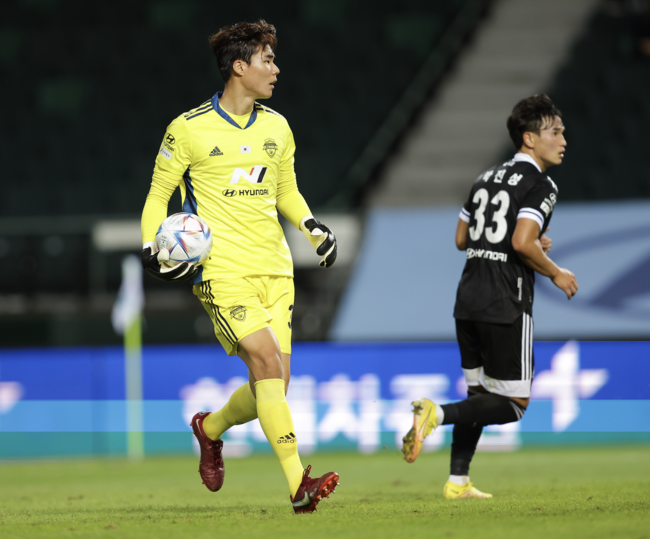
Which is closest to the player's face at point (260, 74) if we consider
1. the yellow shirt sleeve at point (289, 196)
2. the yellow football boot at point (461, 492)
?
the yellow shirt sleeve at point (289, 196)

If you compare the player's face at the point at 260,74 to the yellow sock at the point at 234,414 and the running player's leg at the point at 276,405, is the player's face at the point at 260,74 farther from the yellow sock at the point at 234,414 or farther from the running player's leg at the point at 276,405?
the yellow sock at the point at 234,414

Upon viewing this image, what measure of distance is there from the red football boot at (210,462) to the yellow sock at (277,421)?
2.33ft

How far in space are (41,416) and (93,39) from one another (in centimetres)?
822

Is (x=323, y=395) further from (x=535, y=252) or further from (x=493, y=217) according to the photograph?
(x=535, y=252)

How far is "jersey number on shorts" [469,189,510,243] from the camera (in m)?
5.15

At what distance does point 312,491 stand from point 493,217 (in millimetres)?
1934

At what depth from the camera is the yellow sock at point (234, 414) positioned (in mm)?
4801

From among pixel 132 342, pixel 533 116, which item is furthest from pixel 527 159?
pixel 132 342

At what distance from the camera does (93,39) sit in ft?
52.4

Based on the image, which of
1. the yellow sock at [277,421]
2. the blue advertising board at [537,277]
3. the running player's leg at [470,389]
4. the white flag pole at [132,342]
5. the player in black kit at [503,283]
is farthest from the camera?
the blue advertising board at [537,277]

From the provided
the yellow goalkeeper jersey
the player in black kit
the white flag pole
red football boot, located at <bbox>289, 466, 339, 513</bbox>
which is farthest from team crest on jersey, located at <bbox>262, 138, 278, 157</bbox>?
the white flag pole

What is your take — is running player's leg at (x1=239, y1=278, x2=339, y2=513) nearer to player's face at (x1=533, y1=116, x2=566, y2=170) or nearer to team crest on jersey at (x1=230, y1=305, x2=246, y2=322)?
team crest on jersey at (x1=230, y1=305, x2=246, y2=322)

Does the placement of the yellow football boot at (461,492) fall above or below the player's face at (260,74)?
below

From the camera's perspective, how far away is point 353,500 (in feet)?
17.1
